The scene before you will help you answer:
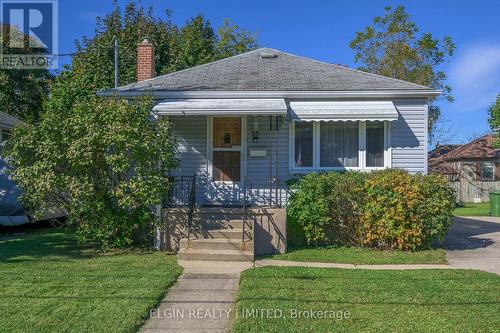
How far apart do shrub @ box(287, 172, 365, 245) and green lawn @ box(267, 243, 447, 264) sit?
0.37 metres

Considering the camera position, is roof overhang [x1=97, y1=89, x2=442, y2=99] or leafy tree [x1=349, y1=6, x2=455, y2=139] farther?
leafy tree [x1=349, y1=6, x2=455, y2=139]

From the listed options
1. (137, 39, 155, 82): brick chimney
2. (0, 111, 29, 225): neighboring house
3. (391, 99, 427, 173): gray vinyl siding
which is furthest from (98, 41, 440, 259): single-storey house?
(0, 111, 29, 225): neighboring house

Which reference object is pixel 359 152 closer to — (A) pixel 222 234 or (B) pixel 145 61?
(A) pixel 222 234

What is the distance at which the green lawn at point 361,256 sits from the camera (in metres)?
8.26

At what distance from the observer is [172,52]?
23.9m

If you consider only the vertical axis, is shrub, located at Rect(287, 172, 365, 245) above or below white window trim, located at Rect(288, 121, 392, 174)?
below

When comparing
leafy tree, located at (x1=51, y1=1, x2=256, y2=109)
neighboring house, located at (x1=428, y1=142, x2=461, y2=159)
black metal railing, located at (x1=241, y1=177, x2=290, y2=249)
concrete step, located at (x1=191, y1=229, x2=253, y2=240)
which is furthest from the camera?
neighboring house, located at (x1=428, y1=142, x2=461, y2=159)

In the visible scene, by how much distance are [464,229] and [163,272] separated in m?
10.1

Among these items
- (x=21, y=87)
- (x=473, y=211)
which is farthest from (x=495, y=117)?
(x=21, y=87)

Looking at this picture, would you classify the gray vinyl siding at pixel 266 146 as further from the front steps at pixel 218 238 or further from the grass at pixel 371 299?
the grass at pixel 371 299

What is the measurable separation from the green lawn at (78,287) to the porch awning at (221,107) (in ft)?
10.0

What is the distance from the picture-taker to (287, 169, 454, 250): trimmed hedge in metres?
8.85

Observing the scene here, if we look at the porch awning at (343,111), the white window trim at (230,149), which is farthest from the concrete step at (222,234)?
the porch awning at (343,111)

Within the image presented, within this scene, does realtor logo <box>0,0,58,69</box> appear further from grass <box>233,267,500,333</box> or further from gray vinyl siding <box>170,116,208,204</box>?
grass <box>233,267,500,333</box>
